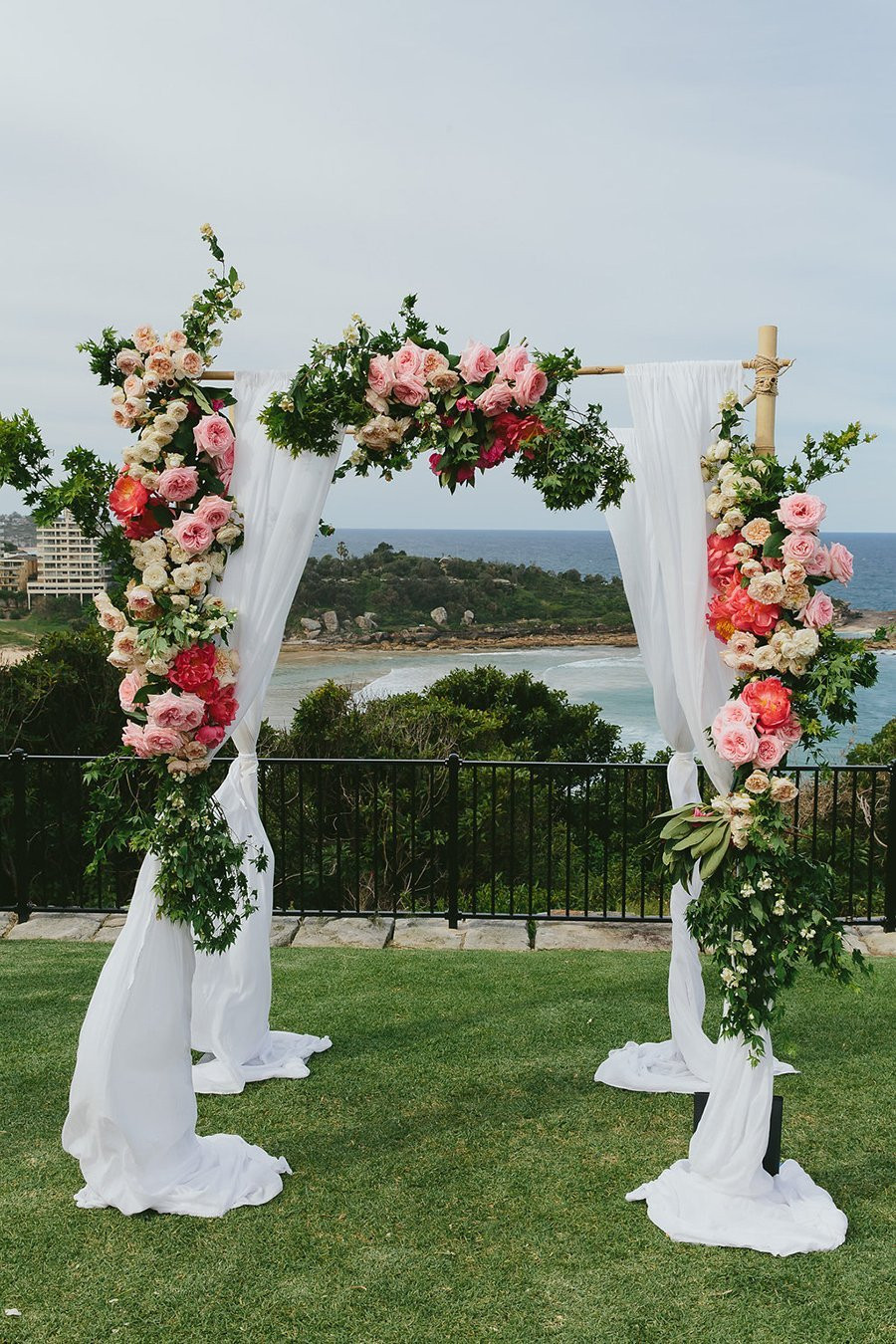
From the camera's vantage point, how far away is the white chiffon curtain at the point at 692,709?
3236 mm

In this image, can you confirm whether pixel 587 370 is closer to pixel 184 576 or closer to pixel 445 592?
pixel 184 576

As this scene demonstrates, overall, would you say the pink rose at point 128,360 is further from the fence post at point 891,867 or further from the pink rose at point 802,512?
the fence post at point 891,867

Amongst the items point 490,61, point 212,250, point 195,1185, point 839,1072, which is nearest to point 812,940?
point 839,1072

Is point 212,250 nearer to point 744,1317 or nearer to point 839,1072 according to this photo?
point 744,1317

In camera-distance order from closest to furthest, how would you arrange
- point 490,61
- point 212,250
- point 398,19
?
point 212,250, point 398,19, point 490,61

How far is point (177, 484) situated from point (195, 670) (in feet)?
2.03

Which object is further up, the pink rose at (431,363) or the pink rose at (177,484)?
the pink rose at (431,363)

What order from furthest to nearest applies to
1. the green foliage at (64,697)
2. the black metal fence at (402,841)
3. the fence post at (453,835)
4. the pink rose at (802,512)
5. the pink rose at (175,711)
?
the green foliage at (64,697)
the black metal fence at (402,841)
the fence post at (453,835)
the pink rose at (175,711)
the pink rose at (802,512)

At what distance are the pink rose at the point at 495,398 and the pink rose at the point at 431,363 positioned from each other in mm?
183

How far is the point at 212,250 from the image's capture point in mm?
3486

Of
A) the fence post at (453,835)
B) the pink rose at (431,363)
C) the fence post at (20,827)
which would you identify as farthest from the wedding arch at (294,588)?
the fence post at (20,827)

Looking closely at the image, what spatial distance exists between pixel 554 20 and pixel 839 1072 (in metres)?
6.55

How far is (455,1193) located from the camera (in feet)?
11.3

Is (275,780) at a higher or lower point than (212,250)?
lower
